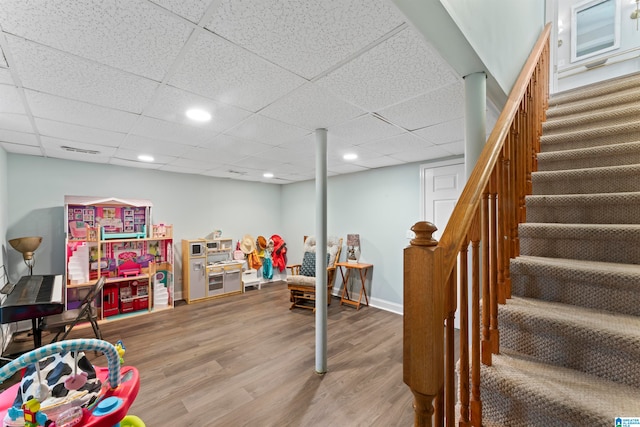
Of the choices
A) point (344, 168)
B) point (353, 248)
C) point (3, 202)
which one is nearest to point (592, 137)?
point (344, 168)

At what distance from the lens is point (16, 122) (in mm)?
2303

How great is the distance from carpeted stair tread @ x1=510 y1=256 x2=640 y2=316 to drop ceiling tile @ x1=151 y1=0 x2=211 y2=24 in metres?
1.94

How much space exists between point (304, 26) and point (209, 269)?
4657 millimetres

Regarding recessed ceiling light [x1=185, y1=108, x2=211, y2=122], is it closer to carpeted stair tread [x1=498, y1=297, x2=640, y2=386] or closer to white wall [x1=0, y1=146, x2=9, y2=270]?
carpeted stair tread [x1=498, y1=297, x2=640, y2=386]

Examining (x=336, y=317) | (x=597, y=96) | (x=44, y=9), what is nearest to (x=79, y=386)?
(x=44, y=9)

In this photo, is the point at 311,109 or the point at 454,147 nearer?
the point at 311,109

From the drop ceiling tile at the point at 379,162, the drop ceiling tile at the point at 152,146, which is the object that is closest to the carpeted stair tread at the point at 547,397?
the drop ceiling tile at the point at 379,162

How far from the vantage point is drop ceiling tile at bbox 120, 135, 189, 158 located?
9.49ft

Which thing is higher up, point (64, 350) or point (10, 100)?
point (10, 100)

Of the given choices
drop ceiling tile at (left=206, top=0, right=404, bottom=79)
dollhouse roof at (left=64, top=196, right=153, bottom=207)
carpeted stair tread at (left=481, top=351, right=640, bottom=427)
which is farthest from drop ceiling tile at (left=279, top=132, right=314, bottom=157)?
dollhouse roof at (left=64, top=196, right=153, bottom=207)

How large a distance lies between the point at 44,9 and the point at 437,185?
3.98 m

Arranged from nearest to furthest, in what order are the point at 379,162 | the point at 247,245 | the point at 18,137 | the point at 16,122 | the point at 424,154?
the point at 16,122 → the point at 18,137 → the point at 424,154 → the point at 379,162 → the point at 247,245

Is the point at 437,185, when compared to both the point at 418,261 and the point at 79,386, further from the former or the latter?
the point at 79,386

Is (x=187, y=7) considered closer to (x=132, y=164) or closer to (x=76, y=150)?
(x=76, y=150)
